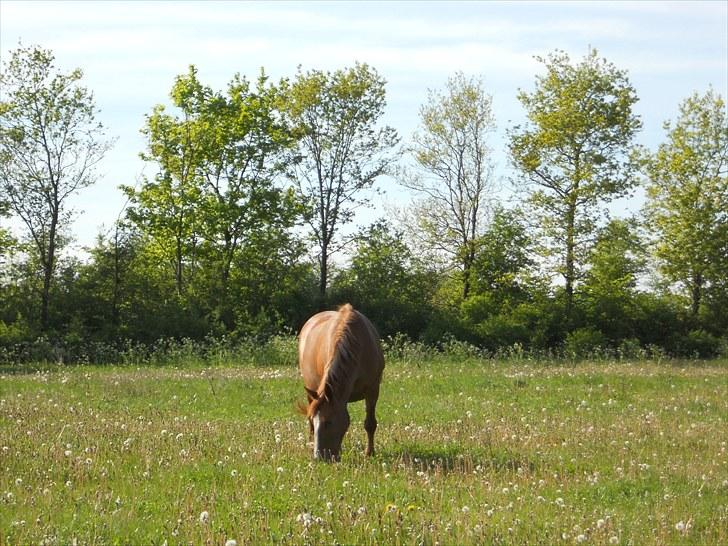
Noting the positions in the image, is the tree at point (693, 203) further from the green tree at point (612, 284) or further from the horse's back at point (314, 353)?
the horse's back at point (314, 353)

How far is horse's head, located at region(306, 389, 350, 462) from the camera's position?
1074 centimetres

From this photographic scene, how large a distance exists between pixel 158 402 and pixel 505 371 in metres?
10.9

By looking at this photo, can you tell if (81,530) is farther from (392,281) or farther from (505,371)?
(392,281)

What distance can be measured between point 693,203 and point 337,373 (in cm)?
3806

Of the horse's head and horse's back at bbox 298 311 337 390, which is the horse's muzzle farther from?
horse's back at bbox 298 311 337 390

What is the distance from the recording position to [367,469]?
10.4 m

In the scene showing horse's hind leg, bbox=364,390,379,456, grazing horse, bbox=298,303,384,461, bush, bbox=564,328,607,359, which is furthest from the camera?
bush, bbox=564,328,607,359

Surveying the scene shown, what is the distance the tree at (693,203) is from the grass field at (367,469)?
2605 cm

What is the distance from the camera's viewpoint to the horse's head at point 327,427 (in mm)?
10742

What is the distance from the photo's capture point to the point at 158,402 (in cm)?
1712

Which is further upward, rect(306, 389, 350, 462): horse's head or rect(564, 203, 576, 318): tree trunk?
rect(564, 203, 576, 318): tree trunk

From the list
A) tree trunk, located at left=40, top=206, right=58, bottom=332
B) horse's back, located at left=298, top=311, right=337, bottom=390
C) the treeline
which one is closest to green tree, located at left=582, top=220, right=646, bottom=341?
the treeline

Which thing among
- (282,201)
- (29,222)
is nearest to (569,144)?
(282,201)

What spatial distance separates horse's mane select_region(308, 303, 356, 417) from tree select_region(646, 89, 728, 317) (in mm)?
34814
